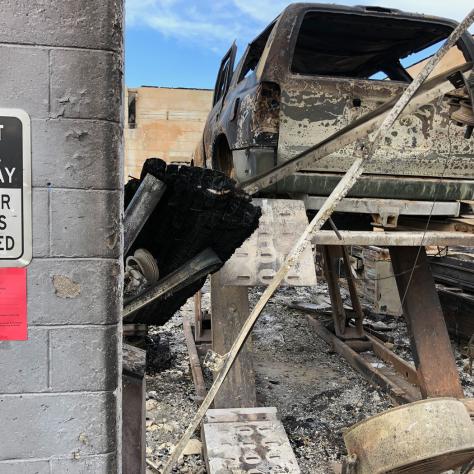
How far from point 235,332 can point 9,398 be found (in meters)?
2.38

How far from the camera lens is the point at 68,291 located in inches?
54.2

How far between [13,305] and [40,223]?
0.74 feet

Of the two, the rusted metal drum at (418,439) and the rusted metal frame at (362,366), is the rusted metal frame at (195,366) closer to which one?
the rusted metal frame at (362,366)

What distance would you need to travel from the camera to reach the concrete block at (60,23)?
1294 mm

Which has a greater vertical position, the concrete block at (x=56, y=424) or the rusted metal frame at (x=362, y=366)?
the concrete block at (x=56, y=424)

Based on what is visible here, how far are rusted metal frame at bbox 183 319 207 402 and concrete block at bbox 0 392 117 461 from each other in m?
2.54

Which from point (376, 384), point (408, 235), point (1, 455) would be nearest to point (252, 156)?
point (408, 235)

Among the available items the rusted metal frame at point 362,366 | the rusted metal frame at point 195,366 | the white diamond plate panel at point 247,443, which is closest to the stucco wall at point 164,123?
the rusted metal frame at point 362,366

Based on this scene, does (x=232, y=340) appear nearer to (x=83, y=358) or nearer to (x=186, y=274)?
(x=186, y=274)

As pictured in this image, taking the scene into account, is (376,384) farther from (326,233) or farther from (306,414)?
(326,233)

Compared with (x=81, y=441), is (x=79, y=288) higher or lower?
higher

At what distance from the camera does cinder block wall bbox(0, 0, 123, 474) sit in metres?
1.31

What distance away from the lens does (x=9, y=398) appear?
1.38 m

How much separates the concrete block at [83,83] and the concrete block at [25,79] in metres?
0.02
